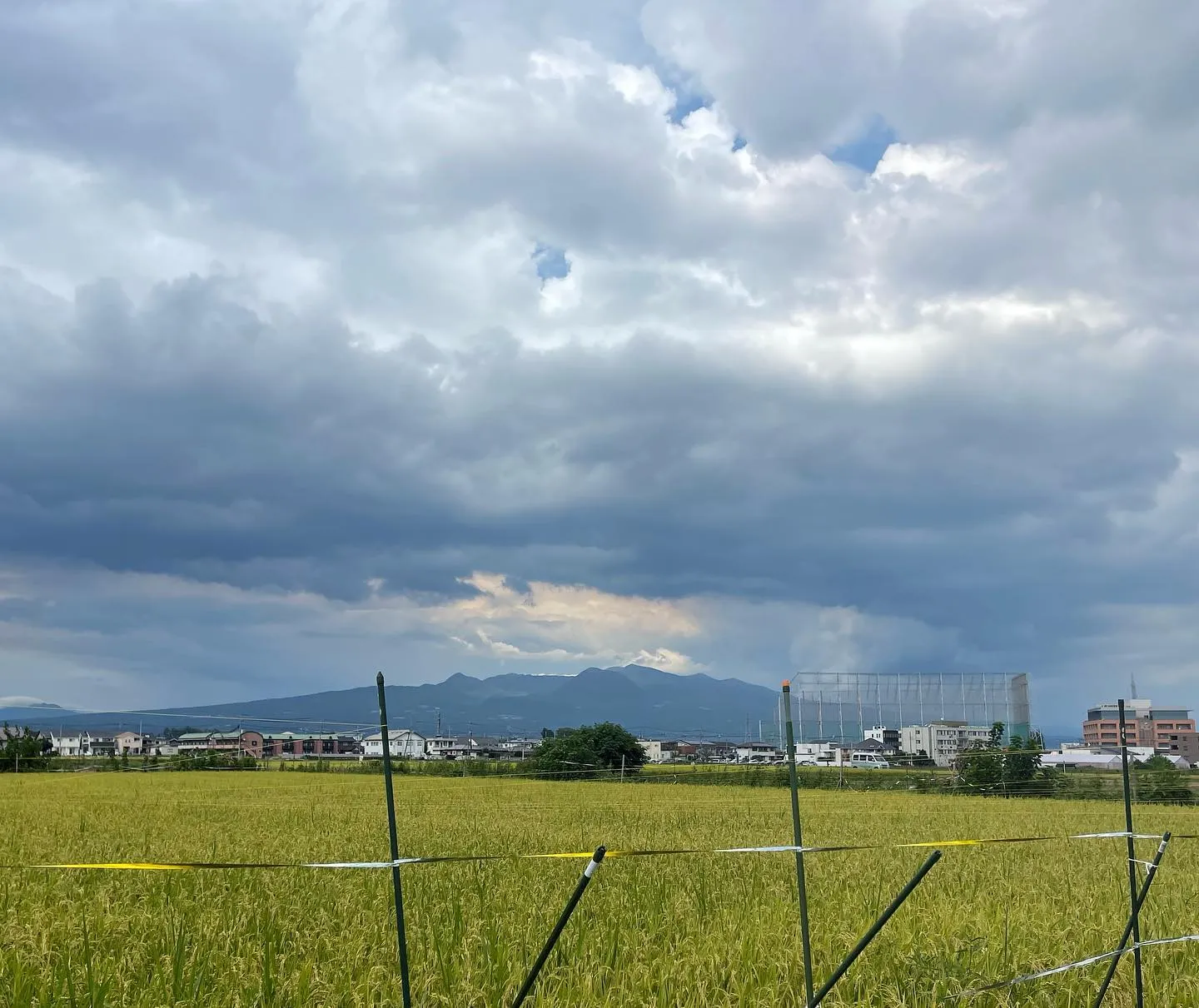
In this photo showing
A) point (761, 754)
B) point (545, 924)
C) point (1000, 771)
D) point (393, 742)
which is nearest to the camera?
point (545, 924)

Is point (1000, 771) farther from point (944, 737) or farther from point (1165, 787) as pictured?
point (944, 737)

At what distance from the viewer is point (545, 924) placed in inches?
319

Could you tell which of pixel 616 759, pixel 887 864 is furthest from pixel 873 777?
pixel 887 864

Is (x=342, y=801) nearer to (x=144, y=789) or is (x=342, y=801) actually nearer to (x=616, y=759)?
(x=144, y=789)

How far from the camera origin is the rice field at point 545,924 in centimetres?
622

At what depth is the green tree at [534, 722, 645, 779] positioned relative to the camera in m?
68.4

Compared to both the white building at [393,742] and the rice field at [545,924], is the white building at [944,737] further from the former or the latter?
the rice field at [545,924]

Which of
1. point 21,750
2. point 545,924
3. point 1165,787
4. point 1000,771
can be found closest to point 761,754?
point 21,750

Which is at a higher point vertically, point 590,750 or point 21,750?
point 21,750

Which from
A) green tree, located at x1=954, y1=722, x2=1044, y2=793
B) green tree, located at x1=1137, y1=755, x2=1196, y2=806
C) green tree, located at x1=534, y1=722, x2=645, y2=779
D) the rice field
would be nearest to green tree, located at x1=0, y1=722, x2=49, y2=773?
green tree, located at x1=534, y1=722, x2=645, y2=779

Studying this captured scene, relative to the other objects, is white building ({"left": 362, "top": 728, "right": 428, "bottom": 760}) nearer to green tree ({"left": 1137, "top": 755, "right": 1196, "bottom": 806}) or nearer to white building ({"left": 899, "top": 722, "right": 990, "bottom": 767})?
green tree ({"left": 1137, "top": 755, "right": 1196, "bottom": 806})

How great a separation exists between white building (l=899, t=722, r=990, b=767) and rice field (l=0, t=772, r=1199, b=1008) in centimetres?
5220

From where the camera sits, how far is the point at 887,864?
12773mm

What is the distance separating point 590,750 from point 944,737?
26167 millimetres
